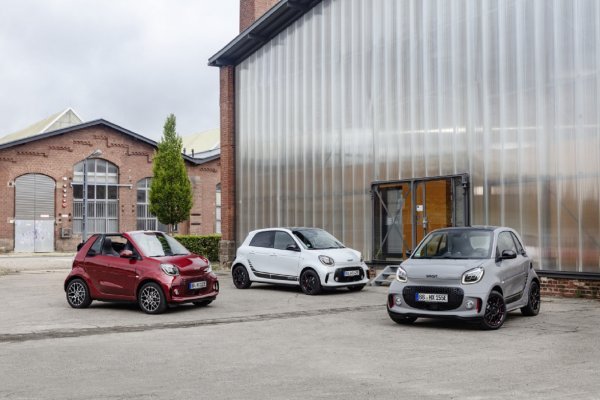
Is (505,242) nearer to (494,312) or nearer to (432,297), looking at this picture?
(494,312)

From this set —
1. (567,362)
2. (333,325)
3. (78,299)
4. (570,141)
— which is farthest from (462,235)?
(78,299)

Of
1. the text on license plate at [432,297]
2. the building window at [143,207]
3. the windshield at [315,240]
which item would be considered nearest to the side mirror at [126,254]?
the windshield at [315,240]

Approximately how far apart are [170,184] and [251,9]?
50.6 feet

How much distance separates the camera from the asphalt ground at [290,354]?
6.53 m

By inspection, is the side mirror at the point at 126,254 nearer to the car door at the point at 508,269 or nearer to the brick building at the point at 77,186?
the car door at the point at 508,269

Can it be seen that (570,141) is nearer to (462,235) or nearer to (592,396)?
(462,235)

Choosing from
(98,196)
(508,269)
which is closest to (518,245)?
(508,269)

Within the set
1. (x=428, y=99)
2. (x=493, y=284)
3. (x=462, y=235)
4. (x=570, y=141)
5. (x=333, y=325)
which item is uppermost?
(x=428, y=99)

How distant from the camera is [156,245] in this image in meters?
A: 13.7

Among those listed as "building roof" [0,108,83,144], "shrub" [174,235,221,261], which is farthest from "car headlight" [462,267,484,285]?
"building roof" [0,108,83,144]

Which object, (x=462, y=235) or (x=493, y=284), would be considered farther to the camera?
(x=462, y=235)

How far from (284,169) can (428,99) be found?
7.25 meters

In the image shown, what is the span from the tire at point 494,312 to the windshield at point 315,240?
665 cm

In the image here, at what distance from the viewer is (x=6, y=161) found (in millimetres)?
45688
